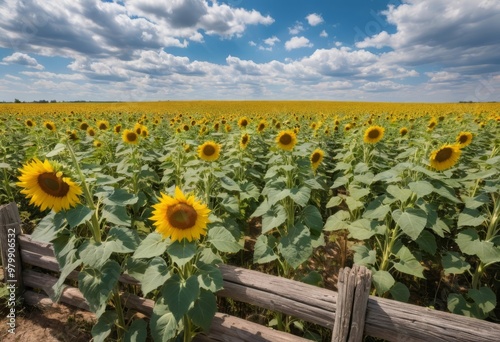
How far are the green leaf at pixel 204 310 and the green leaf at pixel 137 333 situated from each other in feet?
2.48

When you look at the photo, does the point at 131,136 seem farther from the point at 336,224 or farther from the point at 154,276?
the point at 336,224

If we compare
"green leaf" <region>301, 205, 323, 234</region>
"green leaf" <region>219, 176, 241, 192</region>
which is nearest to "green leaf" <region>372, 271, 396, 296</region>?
"green leaf" <region>301, 205, 323, 234</region>

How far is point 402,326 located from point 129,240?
224cm

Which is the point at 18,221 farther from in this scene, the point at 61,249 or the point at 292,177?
the point at 292,177

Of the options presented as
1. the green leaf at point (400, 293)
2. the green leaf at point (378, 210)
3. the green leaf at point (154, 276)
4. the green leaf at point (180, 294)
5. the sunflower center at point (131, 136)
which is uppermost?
the sunflower center at point (131, 136)

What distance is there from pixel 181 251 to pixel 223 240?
0.41 metres

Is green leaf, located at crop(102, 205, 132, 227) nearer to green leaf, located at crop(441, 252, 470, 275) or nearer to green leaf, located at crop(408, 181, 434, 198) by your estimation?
green leaf, located at crop(408, 181, 434, 198)

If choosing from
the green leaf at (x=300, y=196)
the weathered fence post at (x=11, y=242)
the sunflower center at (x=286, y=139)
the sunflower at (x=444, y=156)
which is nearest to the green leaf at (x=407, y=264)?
the sunflower at (x=444, y=156)

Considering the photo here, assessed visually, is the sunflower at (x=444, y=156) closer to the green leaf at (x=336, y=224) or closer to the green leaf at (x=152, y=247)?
the green leaf at (x=336, y=224)

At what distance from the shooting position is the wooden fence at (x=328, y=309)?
204cm

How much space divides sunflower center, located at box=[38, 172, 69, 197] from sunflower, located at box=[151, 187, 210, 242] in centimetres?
68

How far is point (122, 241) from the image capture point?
223 cm

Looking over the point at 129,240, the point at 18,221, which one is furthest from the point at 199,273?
the point at 18,221

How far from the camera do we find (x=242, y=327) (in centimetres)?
275
